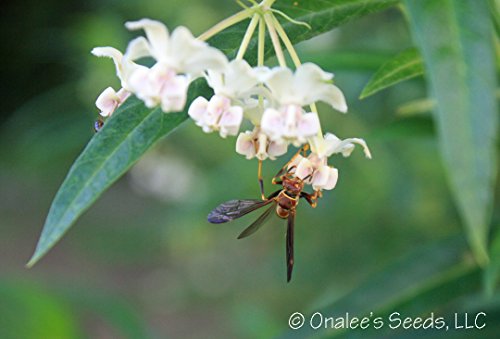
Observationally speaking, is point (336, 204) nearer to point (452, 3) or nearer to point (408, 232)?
point (408, 232)

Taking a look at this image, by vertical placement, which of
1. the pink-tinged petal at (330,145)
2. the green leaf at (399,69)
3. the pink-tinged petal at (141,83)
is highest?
the pink-tinged petal at (141,83)

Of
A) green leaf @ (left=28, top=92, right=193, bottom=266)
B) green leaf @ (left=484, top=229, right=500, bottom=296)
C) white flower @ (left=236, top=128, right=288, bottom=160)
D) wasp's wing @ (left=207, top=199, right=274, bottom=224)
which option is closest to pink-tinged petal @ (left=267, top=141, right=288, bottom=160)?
white flower @ (left=236, top=128, right=288, bottom=160)

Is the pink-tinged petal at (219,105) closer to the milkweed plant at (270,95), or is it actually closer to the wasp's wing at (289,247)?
the milkweed plant at (270,95)

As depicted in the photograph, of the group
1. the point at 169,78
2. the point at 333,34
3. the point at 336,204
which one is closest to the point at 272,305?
the point at 336,204

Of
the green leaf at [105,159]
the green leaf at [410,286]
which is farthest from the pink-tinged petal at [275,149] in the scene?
the green leaf at [410,286]

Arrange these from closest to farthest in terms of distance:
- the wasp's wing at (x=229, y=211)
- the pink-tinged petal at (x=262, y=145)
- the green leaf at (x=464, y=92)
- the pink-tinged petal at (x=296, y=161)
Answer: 1. the green leaf at (x=464, y=92)
2. the pink-tinged petal at (x=262, y=145)
3. the pink-tinged petal at (x=296, y=161)
4. the wasp's wing at (x=229, y=211)
